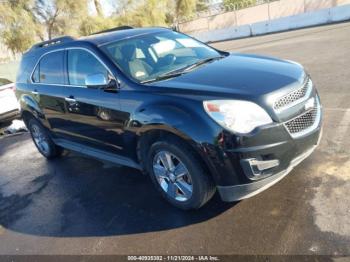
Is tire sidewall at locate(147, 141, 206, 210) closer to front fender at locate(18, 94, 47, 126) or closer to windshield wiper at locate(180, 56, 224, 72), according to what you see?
windshield wiper at locate(180, 56, 224, 72)

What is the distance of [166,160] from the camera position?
3.65 m

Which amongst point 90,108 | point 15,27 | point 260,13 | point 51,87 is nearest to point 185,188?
point 90,108

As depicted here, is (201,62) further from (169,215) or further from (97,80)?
(169,215)

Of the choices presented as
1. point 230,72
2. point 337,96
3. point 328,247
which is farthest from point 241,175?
point 337,96

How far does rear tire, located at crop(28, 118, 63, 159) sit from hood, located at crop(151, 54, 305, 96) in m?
2.97

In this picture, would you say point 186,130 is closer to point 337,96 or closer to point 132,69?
point 132,69

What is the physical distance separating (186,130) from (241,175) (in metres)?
0.62

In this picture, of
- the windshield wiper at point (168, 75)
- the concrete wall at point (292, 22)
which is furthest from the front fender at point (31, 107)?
the concrete wall at point (292, 22)

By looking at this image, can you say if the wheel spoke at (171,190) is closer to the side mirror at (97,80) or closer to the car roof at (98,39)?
the side mirror at (97,80)

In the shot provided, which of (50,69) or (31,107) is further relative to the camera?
(31,107)

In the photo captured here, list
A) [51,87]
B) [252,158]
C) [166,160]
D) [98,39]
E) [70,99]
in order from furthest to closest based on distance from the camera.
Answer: [51,87] < [70,99] < [98,39] < [166,160] < [252,158]

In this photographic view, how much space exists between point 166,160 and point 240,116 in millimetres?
948

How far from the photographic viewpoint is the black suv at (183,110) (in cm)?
312

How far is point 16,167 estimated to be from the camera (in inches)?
248
